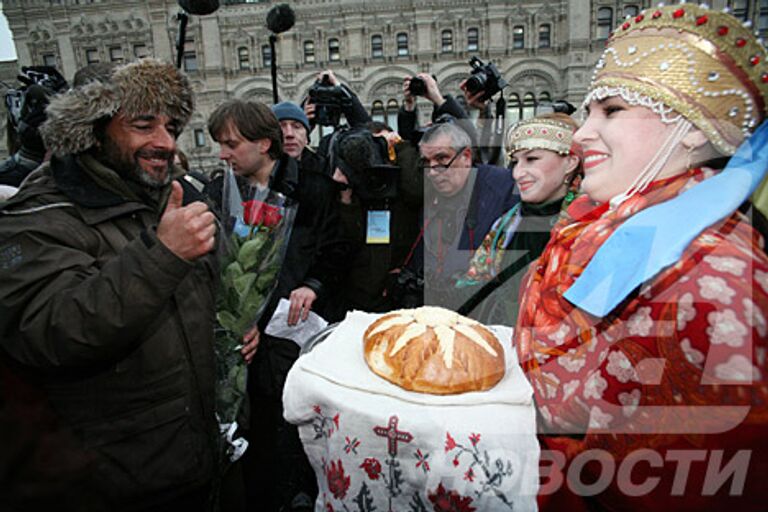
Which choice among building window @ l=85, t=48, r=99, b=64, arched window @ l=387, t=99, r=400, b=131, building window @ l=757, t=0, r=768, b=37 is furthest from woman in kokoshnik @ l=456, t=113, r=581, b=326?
building window @ l=85, t=48, r=99, b=64

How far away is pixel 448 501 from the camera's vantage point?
4.16 ft

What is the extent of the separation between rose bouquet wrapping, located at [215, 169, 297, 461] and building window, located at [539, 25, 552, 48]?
27.4 metres

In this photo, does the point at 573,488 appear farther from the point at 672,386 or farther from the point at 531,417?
the point at 672,386

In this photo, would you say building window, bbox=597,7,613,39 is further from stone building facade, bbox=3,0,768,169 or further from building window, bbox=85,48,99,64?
building window, bbox=85,48,99,64

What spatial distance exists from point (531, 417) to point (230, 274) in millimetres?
1359

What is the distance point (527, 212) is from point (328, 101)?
117 inches

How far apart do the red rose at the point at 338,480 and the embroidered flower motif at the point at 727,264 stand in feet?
4.08

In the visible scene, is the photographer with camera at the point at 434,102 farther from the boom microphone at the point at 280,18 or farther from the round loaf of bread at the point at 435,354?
the boom microphone at the point at 280,18

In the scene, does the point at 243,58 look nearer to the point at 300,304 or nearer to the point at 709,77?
the point at 300,304

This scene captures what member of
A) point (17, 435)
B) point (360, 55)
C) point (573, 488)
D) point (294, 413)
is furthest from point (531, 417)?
point (360, 55)

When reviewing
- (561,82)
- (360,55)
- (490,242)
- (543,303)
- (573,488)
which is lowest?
(573,488)

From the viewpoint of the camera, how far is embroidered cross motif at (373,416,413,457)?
130cm

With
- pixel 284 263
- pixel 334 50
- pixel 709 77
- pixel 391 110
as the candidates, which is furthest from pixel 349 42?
pixel 709 77

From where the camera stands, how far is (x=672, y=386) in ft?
3.24
